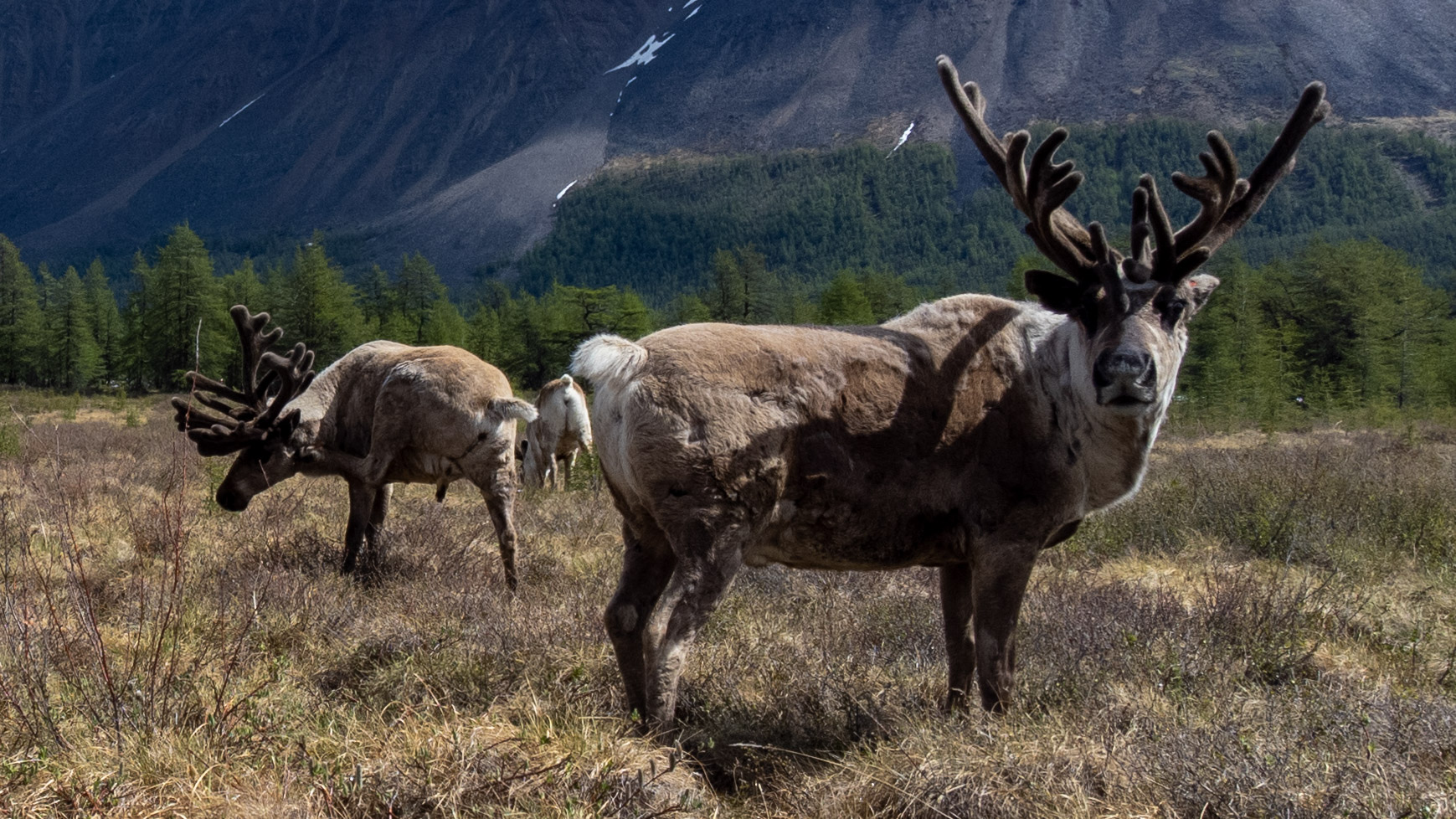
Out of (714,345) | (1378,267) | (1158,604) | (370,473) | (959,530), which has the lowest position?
(1378,267)

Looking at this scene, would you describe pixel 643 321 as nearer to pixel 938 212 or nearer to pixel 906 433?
pixel 906 433

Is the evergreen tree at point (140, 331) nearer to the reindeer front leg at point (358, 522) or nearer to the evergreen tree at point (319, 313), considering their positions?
the evergreen tree at point (319, 313)

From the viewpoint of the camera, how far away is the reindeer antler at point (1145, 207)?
184 inches

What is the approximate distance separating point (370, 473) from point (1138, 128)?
193 m

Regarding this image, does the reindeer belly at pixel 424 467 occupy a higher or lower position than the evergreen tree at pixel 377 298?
higher

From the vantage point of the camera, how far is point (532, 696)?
15.0 ft

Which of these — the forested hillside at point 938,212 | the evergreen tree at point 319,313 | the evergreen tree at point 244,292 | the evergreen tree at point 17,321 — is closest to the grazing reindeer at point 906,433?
the evergreen tree at point 319,313

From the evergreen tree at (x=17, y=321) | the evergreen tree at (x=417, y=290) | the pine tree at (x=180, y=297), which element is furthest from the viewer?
the evergreen tree at (x=417, y=290)

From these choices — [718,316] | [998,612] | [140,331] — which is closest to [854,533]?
[998,612]

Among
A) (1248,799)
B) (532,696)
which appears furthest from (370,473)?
(1248,799)

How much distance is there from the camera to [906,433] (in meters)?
4.70

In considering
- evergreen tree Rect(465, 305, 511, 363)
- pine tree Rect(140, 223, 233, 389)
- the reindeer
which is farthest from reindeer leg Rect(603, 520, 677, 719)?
pine tree Rect(140, 223, 233, 389)

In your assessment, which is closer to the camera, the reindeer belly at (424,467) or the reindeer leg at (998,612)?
the reindeer leg at (998,612)

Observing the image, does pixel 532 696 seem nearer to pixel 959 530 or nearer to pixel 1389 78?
pixel 959 530
